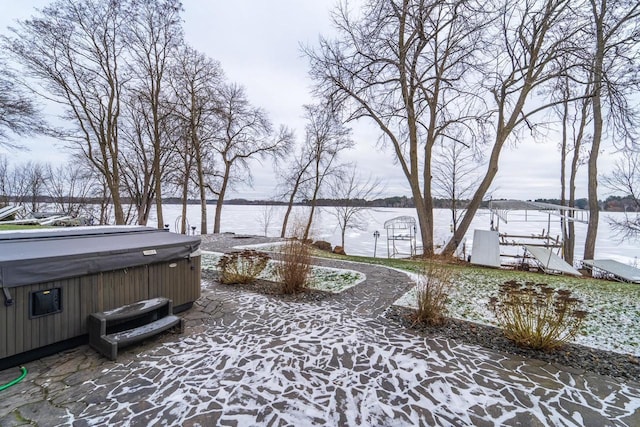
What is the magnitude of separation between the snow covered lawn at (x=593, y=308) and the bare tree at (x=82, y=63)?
519 inches

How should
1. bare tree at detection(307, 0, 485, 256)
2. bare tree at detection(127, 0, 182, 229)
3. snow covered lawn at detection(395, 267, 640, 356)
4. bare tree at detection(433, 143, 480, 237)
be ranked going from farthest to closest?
bare tree at detection(433, 143, 480, 237) → bare tree at detection(127, 0, 182, 229) → bare tree at detection(307, 0, 485, 256) → snow covered lawn at detection(395, 267, 640, 356)

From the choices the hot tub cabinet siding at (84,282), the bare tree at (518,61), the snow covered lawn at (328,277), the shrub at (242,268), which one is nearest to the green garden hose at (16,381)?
the hot tub cabinet siding at (84,282)

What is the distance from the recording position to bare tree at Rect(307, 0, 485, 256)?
27.3 feet

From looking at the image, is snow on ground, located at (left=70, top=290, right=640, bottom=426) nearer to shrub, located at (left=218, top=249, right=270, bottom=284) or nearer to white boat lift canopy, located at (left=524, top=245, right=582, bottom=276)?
shrub, located at (left=218, top=249, right=270, bottom=284)

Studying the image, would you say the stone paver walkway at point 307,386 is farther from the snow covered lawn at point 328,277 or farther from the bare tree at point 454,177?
the bare tree at point 454,177

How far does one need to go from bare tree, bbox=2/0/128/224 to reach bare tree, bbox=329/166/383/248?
35.7 ft

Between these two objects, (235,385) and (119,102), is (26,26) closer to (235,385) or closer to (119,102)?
(119,102)

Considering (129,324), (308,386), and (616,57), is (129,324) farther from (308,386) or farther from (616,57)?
(616,57)

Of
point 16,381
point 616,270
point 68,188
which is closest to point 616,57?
point 616,270

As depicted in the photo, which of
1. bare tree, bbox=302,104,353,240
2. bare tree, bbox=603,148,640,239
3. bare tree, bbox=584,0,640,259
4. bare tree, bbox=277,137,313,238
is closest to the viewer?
bare tree, bbox=584,0,640,259

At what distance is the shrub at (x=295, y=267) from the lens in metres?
4.85

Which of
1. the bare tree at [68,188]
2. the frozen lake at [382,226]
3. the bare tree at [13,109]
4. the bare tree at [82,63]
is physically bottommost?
the frozen lake at [382,226]

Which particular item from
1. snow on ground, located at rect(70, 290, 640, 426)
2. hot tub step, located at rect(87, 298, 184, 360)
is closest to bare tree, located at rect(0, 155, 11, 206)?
hot tub step, located at rect(87, 298, 184, 360)

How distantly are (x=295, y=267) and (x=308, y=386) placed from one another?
2.59 meters
